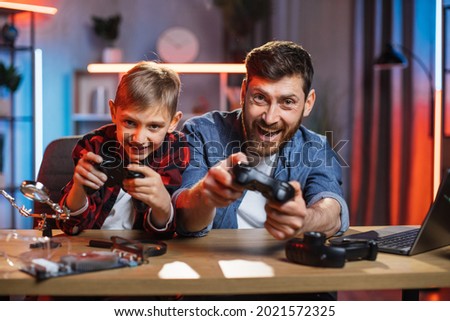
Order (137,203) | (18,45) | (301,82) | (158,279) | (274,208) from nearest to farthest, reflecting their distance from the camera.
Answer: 1. (158,279)
2. (274,208)
3. (137,203)
4. (301,82)
5. (18,45)

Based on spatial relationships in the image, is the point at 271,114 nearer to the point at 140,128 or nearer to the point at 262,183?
the point at 140,128

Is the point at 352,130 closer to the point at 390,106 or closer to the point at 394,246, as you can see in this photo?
the point at 390,106

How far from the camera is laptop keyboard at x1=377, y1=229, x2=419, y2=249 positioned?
47.4 inches

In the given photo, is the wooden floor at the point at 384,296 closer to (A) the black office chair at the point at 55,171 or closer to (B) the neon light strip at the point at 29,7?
(A) the black office chair at the point at 55,171

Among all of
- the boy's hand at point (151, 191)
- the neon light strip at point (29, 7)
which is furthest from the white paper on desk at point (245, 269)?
the neon light strip at point (29, 7)

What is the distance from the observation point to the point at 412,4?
3.88 meters

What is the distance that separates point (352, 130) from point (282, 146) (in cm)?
262

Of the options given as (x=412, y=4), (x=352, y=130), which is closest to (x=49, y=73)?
(x=352, y=130)

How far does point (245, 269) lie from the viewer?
996mm

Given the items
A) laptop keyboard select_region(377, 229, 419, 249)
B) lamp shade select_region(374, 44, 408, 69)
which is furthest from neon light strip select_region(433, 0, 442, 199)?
laptop keyboard select_region(377, 229, 419, 249)

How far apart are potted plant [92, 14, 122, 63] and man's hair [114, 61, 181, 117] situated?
2938 mm

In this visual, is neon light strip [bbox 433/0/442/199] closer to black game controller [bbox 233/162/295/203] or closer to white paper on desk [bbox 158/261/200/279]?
black game controller [bbox 233/162/295/203]

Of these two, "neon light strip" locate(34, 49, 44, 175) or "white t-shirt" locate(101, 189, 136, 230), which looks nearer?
"white t-shirt" locate(101, 189, 136, 230)

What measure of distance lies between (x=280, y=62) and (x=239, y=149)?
0.29m
